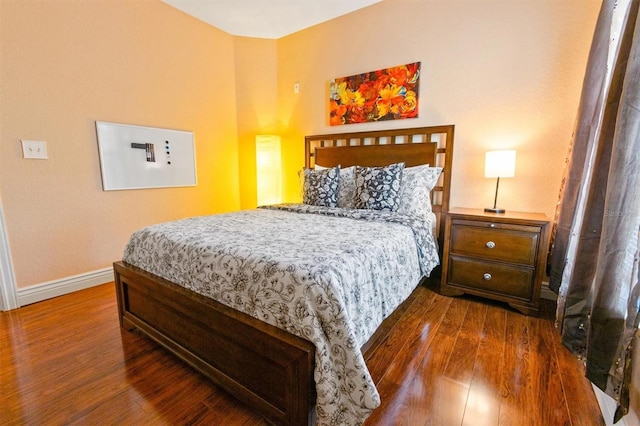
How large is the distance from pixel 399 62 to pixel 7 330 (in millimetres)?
3701

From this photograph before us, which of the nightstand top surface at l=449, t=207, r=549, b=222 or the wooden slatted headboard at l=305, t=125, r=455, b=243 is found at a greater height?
the wooden slatted headboard at l=305, t=125, r=455, b=243

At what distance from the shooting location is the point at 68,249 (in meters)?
2.39

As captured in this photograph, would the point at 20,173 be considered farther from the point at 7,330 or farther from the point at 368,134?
the point at 368,134

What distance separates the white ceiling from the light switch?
5.92 feet

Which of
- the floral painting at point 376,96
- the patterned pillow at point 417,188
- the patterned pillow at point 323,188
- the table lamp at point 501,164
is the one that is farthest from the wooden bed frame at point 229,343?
the floral painting at point 376,96

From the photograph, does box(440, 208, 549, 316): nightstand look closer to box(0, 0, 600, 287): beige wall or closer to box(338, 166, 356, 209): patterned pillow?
box(0, 0, 600, 287): beige wall

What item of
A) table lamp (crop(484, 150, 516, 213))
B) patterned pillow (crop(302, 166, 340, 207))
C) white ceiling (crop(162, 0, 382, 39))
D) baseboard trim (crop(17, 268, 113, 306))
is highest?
white ceiling (crop(162, 0, 382, 39))

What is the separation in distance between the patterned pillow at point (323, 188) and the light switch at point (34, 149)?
2101mm

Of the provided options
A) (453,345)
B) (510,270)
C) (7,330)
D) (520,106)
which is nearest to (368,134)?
(520,106)

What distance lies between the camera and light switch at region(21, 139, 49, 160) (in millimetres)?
2104

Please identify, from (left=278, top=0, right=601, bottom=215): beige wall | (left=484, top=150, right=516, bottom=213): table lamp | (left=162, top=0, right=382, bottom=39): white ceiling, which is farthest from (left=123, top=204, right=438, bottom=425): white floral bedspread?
(left=162, top=0, right=382, bottom=39): white ceiling

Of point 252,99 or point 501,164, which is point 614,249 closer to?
point 501,164

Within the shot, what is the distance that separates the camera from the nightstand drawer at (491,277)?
2018 millimetres

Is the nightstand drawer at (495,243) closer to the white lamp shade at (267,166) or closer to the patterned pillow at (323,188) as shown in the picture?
the patterned pillow at (323,188)
